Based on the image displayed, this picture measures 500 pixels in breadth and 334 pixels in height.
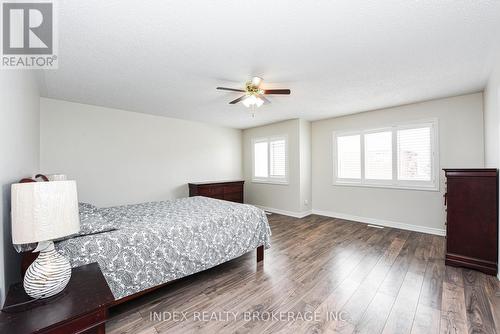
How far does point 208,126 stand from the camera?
582cm

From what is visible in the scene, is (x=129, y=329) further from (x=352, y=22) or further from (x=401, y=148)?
(x=401, y=148)

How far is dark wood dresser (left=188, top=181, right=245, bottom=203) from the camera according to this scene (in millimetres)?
5035

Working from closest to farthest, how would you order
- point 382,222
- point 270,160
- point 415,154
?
point 415,154, point 382,222, point 270,160

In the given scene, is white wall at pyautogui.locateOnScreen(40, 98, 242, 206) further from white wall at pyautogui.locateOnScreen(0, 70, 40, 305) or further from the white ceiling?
white wall at pyautogui.locateOnScreen(0, 70, 40, 305)

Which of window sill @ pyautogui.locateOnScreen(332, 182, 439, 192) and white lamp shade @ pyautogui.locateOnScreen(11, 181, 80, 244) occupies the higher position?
white lamp shade @ pyautogui.locateOnScreen(11, 181, 80, 244)

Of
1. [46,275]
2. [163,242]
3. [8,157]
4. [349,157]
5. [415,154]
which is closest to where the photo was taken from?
[46,275]

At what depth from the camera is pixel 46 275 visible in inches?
45.9

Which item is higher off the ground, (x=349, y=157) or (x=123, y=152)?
(x=123, y=152)

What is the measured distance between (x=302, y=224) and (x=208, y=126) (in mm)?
3427

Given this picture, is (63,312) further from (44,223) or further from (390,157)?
(390,157)

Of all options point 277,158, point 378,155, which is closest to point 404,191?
point 378,155

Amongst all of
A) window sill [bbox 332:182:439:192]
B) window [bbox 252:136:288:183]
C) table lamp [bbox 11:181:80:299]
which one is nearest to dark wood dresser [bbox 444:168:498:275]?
window sill [bbox 332:182:439:192]

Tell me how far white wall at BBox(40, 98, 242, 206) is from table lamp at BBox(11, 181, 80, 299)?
10.8ft

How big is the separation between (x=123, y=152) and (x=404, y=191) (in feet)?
18.4
